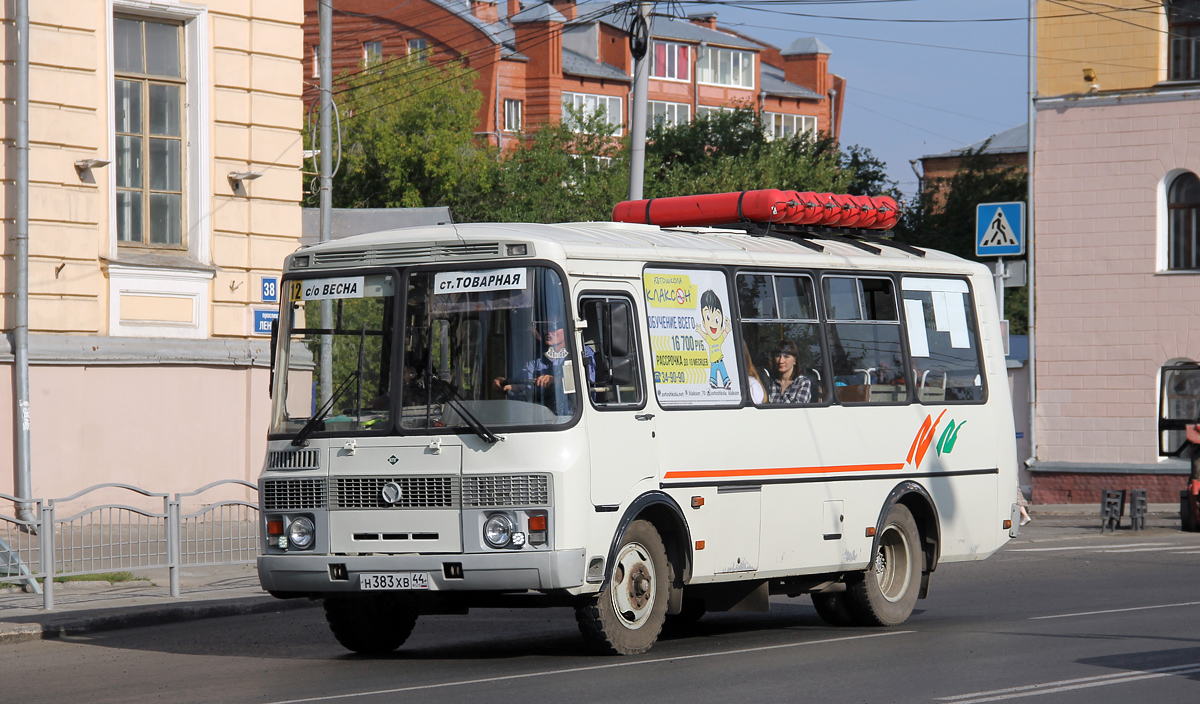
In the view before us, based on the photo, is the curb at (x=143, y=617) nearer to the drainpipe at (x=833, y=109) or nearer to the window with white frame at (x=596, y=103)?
the window with white frame at (x=596, y=103)

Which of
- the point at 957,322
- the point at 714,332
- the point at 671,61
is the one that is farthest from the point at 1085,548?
the point at 671,61

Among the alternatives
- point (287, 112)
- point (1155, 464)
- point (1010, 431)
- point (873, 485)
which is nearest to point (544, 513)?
point (873, 485)

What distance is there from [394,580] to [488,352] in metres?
1.49

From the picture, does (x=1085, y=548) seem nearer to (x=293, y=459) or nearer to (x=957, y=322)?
(x=957, y=322)

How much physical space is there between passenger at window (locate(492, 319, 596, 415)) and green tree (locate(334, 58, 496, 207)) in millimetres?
54750

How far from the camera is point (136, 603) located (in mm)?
14016

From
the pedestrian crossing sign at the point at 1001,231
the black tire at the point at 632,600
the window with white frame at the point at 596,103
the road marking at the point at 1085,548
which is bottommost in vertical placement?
the road marking at the point at 1085,548

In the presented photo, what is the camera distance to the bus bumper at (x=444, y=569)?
9.62 metres

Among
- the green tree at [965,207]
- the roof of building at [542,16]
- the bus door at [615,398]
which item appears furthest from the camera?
the roof of building at [542,16]

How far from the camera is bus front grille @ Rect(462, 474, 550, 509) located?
31.8 feet

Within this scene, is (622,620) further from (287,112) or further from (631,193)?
(287,112)

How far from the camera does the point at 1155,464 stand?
29.6 m

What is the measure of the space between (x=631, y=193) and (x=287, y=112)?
16.1ft

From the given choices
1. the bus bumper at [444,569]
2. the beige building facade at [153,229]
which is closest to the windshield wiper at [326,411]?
the bus bumper at [444,569]
